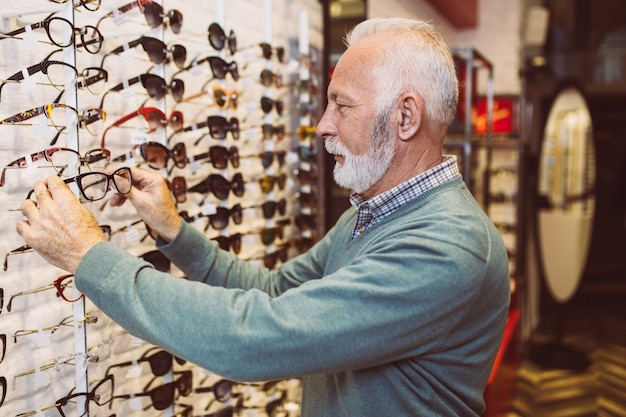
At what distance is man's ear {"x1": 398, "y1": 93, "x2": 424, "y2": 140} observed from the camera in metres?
1.46

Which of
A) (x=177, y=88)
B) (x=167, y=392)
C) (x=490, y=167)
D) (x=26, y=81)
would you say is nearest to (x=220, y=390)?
(x=167, y=392)

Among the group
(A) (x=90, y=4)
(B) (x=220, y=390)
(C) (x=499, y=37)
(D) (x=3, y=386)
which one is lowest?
(B) (x=220, y=390)

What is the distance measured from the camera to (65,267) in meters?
1.24

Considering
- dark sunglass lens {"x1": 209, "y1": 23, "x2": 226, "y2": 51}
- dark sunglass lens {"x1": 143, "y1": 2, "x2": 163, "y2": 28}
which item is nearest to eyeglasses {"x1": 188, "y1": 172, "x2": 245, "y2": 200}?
dark sunglass lens {"x1": 209, "y1": 23, "x2": 226, "y2": 51}

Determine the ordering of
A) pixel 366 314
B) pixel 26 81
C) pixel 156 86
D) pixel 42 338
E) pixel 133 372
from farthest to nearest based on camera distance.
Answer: pixel 156 86
pixel 133 372
pixel 42 338
pixel 26 81
pixel 366 314

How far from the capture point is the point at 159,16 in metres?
1.83

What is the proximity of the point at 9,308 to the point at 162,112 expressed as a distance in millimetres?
734

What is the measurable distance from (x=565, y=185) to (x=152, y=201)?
4.49m

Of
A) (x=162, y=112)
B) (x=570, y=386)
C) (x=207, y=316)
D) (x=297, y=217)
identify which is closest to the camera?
(x=207, y=316)

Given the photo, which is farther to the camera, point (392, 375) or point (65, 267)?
point (392, 375)

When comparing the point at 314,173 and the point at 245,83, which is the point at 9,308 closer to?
the point at 245,83

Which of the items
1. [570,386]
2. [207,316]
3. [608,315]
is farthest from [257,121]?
[608,315]

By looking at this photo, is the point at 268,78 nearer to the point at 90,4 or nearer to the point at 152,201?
the point at 90,4

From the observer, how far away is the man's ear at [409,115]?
57.3 inches
